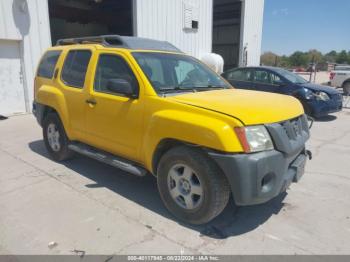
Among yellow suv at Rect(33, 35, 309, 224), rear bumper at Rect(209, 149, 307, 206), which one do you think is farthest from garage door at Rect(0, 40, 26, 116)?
rear bumper at Rect(209, 149, 307, 206)

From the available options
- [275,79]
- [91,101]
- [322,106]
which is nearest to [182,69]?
[91,101]

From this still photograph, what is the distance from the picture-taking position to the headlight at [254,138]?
2812 mm

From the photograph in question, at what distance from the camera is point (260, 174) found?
282 centimetres

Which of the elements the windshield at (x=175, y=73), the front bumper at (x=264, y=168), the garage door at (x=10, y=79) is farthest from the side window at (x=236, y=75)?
the front bumper at (x=264, y=168)

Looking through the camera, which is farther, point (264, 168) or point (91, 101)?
point (91, 101)

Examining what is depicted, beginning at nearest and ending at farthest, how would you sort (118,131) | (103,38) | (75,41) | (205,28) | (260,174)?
1. (260,174)
2. (118,131)
3. (103,38)
4. (75,41)
5. (205,28)

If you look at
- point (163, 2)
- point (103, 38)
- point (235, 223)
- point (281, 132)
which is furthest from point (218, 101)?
point (163, 2)

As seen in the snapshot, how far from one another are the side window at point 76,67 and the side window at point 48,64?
0.40 m

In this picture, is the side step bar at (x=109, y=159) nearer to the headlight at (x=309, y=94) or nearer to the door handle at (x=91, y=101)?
the door handle at (x=91, y=101)

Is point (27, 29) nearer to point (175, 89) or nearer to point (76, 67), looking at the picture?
point (76, 67)

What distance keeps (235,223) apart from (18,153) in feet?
14.8

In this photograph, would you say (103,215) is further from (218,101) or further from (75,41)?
(75,41)

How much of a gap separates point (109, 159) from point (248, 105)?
2009 mm

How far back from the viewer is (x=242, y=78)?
10.2m
